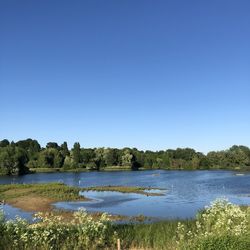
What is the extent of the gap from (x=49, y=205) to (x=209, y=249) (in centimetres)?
4879

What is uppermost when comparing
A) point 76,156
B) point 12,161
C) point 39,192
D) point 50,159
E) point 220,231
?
point 76,156

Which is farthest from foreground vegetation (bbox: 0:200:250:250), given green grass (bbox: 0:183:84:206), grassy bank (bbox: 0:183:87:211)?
green grass (bbox: 0:183:84:206)

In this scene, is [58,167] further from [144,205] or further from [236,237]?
[236,237]

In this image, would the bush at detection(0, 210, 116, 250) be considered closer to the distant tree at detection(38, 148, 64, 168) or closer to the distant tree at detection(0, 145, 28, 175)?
the distant tree at detection(0, 145, 28, 175)

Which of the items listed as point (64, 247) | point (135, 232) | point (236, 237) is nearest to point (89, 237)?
point (64, 247)

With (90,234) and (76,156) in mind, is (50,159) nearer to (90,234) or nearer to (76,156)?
(76,156)

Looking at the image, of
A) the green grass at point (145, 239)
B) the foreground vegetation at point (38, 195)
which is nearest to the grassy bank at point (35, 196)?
the foreground vegetation at point (38, 195)

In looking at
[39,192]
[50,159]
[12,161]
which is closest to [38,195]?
[39,192]

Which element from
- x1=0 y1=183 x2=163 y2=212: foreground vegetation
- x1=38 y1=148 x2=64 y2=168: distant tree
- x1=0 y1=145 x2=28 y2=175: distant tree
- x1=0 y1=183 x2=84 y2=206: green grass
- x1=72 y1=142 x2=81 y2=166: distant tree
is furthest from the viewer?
x1=38 y1=148 x2=64 y2=168: distant tree

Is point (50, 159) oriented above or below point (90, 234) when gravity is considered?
above

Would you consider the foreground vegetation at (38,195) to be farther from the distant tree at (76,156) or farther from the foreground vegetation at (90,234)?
the distant tree at (76,156)

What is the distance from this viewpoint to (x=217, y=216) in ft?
58.3

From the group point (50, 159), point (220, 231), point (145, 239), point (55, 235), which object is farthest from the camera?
point (50, 159)

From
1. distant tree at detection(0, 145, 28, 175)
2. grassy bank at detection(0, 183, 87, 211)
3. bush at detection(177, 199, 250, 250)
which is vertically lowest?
grassy bank at detection(0, 183, 87, 211)
